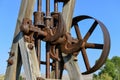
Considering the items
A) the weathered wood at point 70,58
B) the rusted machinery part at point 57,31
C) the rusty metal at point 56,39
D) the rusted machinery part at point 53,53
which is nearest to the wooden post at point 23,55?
the rusty metal at point 56,39

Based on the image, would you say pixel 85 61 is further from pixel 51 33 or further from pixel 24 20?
pixel 24 20

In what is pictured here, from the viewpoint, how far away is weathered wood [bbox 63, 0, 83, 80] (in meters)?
5.32

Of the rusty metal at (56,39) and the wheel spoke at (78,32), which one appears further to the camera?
the wheel spoke at (78,32)

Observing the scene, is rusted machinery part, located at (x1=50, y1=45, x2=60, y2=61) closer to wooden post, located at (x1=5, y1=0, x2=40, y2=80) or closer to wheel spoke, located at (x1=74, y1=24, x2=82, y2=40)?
wheel spoke, located at (x1=74, y1=24, x2=82, y2=40)

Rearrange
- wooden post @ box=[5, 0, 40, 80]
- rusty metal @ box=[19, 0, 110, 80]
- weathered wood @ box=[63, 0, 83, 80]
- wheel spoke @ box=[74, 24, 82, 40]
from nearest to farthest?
wooden post @ box=[5, 0, 40, 80]
rusty metal @ box=[19, 0, 110, 80]
weathered wood @ box=[63, 0, 83, 80]
wheel spoke @ box=[74, 24, 82, 40]

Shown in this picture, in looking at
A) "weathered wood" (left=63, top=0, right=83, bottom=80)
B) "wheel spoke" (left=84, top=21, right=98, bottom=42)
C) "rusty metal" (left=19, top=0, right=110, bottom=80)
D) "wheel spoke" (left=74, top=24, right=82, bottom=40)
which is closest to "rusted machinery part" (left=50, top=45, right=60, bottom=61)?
"rusty metal" (left=19, top=0, right=110, bottom=80)

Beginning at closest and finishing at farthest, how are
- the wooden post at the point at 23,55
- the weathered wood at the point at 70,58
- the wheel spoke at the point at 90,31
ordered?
the wooden post at the point at 23,55, the wheel spoke at the point at 90,31, the weathered wood at the point at 70,58

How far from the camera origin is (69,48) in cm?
521

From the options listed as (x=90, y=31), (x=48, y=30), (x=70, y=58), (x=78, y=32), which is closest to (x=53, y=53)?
(x=70, y=58)

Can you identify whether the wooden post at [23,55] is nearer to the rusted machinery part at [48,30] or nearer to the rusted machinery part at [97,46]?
the rusted machinery part at [48,30]

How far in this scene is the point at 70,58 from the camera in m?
5.39

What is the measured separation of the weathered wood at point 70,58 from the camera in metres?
5.32

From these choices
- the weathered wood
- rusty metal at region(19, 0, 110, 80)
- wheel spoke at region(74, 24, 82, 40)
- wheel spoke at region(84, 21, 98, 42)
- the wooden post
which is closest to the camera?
the wooden post

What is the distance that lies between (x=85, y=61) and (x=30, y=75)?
100 centimetres
